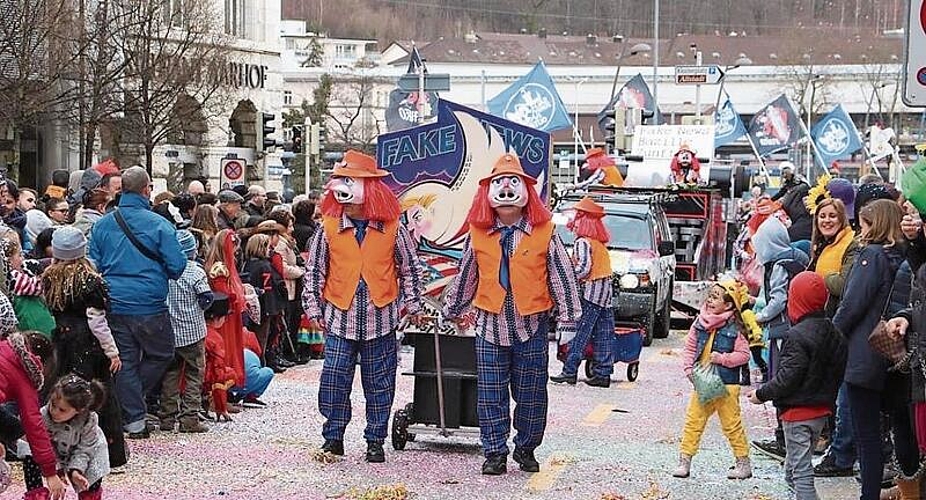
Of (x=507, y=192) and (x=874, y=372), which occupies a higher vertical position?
(x=507, y=192)

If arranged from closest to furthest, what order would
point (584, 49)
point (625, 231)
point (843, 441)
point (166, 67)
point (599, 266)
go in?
1. point (843, 441)
2. point (599, 266)
3. point (625, 231)
4. point (166, 67)
5. point (584, 49)

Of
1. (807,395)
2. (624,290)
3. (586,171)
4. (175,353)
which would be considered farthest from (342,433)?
(586,171)

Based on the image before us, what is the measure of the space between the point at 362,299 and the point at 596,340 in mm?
5153

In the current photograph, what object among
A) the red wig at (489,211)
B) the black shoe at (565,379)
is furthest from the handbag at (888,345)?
the black shoe at (565,379)

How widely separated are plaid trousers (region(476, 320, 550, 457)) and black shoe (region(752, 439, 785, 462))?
182cm

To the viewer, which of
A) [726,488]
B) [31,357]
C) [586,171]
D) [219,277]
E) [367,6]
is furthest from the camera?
[367,6]

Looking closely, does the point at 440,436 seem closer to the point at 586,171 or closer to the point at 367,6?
the point at 586,171

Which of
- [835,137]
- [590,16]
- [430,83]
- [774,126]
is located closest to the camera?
[430,83]

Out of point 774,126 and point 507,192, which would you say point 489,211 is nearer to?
point 507,192

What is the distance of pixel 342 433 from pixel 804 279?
3289 mm

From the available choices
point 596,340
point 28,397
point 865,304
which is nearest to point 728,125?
point 596,340

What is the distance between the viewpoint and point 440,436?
10312 millimetres

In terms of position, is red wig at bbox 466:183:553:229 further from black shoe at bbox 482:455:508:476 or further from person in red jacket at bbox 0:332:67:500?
person in red jacket at bbox 0:332:67:500

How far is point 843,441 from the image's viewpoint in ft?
31.1
